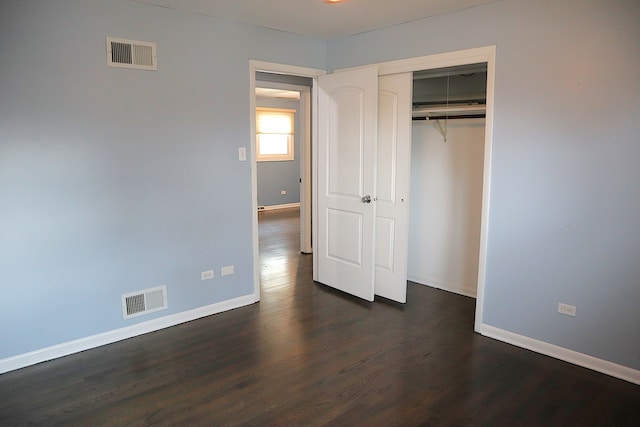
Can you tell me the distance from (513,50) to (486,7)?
399 millimetres

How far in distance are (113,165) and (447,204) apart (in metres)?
3.07

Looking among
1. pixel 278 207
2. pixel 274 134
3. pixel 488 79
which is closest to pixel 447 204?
pixel 488 79

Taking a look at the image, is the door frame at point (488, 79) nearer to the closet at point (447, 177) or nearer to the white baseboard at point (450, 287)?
the closet at point (447, 177)

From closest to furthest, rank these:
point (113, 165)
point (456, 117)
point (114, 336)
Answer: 1. point (113, 165)
2. point (114, 336)
3. point (456, 117)

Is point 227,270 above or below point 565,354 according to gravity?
above

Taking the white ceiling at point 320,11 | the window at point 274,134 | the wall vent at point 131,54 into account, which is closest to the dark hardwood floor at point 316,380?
the wall vent at point 131,54

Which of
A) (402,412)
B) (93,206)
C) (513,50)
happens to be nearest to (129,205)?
(93,206)

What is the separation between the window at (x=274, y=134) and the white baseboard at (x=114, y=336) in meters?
5.88

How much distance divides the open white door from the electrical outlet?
1.63 m

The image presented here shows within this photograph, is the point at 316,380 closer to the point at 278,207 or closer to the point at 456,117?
the point at 456,117

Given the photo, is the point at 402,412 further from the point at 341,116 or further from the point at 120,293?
the point at 341,116

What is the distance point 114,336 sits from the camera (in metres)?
3.40

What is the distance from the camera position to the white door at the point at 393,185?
13.2ft

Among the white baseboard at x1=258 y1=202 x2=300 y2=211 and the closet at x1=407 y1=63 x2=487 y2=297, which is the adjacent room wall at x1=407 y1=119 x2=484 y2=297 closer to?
the closet at x1=407 y1=63 x2=487 y2=297
